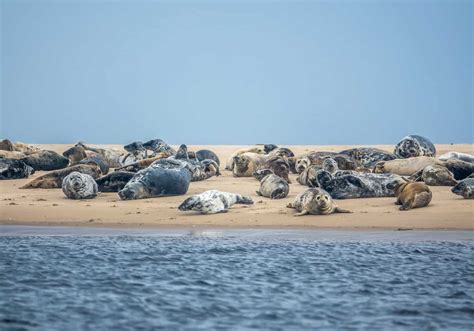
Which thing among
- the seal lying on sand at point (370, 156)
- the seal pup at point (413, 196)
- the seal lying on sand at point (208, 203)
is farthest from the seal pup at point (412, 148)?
the seal lying on sand at point (208, 203)

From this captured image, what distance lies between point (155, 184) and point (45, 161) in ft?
23.8

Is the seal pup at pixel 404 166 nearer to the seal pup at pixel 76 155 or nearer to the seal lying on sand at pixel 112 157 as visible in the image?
the seal lying on sand at pixel 112 157

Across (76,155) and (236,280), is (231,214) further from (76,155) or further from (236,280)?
(76,155)

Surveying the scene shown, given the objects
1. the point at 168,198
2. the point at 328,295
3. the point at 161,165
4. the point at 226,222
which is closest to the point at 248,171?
the point at 161,165

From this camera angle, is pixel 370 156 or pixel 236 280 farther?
pixel 370 156

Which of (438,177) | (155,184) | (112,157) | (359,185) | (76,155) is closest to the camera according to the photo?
(359,185)

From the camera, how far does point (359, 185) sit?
15664 millimetres

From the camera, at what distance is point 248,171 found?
66.9 feet

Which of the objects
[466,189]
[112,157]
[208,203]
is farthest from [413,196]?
[112,157]

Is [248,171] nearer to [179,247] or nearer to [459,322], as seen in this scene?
[179,247]

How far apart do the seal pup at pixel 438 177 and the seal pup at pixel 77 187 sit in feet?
24.4

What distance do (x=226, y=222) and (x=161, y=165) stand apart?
15.4 feet

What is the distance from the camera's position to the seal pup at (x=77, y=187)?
15.9m

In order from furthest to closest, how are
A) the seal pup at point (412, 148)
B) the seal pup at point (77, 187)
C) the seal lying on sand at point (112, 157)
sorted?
1. the seal lying on sand at point (112, 157)
2. the seal pup at point (412, 148)
3. the seal pup at point (77, 187)
